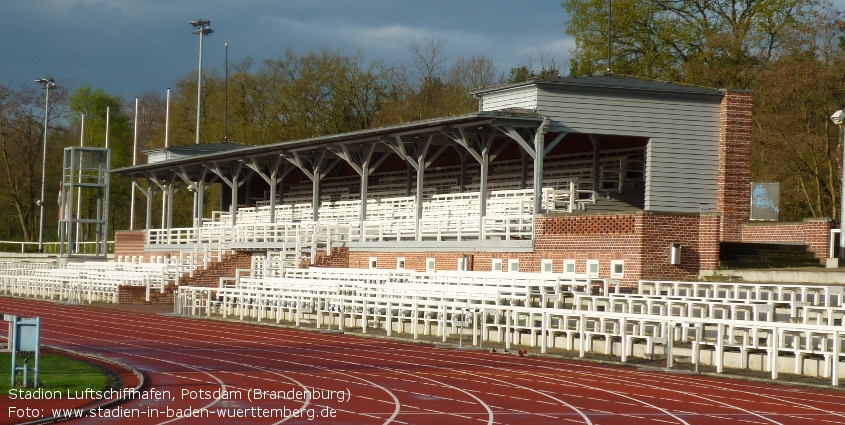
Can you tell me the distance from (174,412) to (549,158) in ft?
85.4

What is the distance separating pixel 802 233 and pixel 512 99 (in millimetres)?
8776

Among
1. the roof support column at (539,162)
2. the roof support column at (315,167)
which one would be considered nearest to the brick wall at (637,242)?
the roof support column at (539,162)

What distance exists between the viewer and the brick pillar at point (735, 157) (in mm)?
31942

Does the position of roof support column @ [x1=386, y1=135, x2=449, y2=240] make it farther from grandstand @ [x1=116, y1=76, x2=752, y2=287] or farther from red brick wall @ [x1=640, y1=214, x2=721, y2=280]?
red brick wall @ [x1=640, y1=214, x2=721, y2=280]

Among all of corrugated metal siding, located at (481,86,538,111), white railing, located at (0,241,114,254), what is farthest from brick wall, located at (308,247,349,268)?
white railing, located at (0,241,114,254)

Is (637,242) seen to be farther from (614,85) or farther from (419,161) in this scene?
(419,161)

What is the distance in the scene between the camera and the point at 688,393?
14734 mm

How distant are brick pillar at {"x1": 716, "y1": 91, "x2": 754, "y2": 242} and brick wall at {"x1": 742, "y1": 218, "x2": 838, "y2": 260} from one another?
1.40 metres

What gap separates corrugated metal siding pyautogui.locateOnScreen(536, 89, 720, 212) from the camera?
3116 centimetres

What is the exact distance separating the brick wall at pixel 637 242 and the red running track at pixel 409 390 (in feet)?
20.9

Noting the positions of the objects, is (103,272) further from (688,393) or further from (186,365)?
(688,393)

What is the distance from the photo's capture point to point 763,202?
31641mm

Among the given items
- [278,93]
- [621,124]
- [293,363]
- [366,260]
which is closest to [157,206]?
[278,93]

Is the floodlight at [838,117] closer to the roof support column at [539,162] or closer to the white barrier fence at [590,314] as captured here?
the white barrier fence at [590,314]
